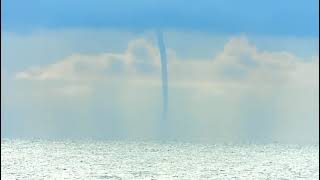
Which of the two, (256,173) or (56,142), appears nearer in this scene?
(256,173)

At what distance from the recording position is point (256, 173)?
608cm

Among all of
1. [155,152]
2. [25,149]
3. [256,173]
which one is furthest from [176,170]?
[25,149]

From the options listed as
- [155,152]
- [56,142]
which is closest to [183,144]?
[155,152]

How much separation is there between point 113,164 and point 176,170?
3.06 feet

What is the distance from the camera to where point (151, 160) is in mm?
7430

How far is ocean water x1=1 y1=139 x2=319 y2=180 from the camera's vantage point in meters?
5.99

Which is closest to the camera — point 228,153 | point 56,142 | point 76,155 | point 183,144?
point 76,155

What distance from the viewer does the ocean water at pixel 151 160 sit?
5.99 m

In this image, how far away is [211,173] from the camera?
20.2 feet

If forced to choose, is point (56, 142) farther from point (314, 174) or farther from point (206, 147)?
point (314, 174)

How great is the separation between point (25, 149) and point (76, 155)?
89cm

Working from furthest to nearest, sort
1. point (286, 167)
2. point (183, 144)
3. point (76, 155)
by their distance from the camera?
point (183, 144), point (76, 155), point (286, 167)

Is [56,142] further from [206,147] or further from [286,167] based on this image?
[286,167]

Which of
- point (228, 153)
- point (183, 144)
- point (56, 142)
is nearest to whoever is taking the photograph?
point (228, 153)
